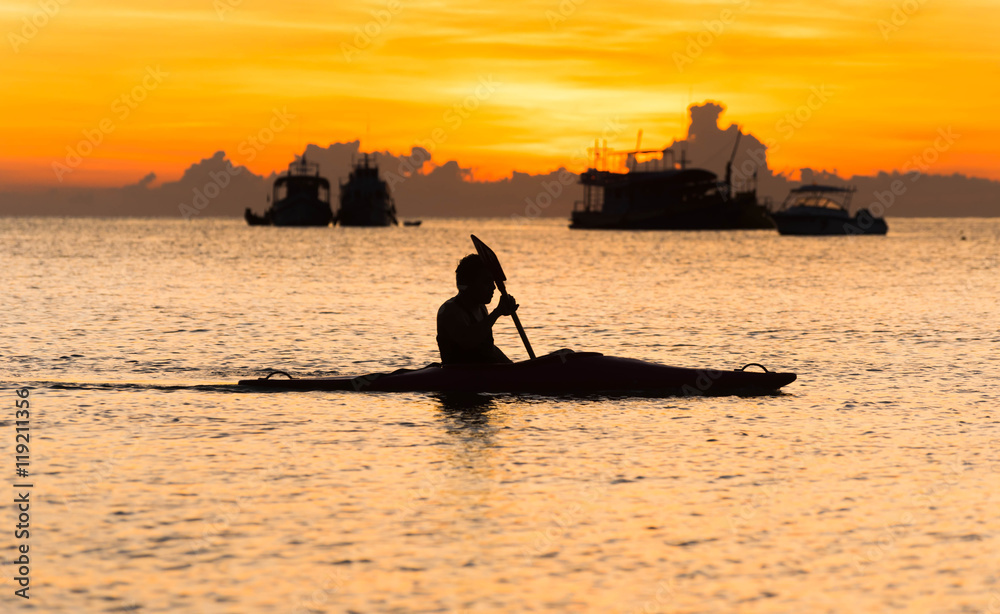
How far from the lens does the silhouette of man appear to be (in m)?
13.2

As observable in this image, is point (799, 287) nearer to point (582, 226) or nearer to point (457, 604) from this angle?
point (457, 604)

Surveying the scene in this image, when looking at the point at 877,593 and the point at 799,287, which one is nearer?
the point at 877,593

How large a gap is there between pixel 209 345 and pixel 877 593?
1767 centimetres

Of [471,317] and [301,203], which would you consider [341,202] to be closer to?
[301,203]

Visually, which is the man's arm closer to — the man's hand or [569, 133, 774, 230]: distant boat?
the man's hand

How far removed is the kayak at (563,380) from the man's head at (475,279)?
1.06 m

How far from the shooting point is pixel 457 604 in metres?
6.64

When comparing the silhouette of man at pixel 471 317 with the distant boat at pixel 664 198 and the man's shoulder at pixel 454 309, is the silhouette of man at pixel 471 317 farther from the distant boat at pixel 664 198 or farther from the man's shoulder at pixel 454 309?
the distant boat at pixel 664 198

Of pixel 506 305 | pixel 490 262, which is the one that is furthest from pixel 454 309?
pixel 490 262

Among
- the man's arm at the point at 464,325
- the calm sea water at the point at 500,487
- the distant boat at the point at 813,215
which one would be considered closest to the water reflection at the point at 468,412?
the calm sea water at the point at 500,487

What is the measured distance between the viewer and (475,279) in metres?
13.3

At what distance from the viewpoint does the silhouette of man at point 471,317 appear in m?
13.2

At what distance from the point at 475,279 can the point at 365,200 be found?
15647 cm

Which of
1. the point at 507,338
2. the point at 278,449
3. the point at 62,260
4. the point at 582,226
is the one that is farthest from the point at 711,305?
the point at 582,226
